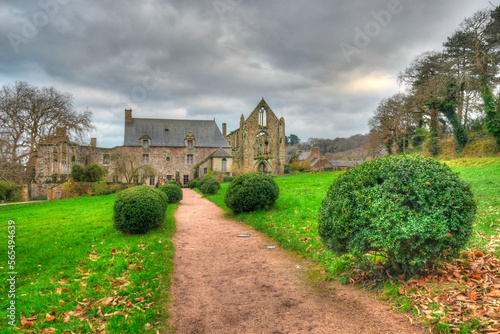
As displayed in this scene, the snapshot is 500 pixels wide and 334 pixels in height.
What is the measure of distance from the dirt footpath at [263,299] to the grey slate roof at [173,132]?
128 ft

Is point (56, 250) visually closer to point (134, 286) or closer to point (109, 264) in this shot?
point (109, 264)

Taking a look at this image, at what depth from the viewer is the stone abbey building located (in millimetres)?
38156

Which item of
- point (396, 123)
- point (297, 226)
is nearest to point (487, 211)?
point (297, 226)

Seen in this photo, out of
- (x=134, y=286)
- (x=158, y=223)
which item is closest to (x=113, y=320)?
(x=134, y=286)

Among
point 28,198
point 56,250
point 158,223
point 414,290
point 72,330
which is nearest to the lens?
point 72,330

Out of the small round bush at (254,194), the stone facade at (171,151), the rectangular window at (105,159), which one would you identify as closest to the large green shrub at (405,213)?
the small round bush at (254,194)

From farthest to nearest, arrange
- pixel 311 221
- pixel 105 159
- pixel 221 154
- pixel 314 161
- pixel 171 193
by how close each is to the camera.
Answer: pixel 314 161 → pixel 221 154 → pixel 105 159 → pixel 171 193 → pixel 311 221

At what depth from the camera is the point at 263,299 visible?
414 cm

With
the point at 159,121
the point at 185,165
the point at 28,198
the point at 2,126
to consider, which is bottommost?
the point at 28,198

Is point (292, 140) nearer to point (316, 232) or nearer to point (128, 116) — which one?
point (128, 116)

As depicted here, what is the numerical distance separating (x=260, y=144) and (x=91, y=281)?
37.4 m

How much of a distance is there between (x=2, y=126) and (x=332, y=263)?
32781 mm

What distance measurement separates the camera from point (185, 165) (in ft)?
145

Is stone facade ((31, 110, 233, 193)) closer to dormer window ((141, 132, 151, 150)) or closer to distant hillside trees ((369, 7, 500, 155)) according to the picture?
dormer window ((141, 132, 151, 150))
